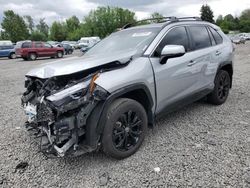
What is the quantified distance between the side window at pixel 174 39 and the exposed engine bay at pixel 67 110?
3.48 ft

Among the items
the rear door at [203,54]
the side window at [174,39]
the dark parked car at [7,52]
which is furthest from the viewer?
the dark parked car at [7,52]

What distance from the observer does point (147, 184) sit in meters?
2.77

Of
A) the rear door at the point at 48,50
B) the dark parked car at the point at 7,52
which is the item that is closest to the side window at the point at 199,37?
the rear door at the point at 48,50

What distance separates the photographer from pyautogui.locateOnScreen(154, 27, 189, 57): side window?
3729mm

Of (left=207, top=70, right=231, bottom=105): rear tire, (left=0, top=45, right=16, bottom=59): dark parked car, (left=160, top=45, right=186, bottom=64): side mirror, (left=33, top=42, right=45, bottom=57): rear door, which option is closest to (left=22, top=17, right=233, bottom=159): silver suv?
(left=160, top=45, right=186, bottom=64): side mirror

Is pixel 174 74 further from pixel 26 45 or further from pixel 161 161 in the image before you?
pixel 26 45

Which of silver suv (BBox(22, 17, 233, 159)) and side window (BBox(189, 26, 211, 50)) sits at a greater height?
side window (BBox(189, 26, 211, 50))

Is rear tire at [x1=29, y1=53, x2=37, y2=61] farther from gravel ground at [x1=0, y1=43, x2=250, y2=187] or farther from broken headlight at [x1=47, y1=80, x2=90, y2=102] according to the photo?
broken headlight at [x1=47, y1=80, x2=90, y2=102]

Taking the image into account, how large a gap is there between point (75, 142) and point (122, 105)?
727mm

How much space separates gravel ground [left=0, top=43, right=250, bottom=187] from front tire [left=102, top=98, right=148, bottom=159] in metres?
0.17

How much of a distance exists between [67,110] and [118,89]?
680 millimetres

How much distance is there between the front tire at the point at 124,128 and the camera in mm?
3007

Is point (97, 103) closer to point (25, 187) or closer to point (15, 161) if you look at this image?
point (25, 187)

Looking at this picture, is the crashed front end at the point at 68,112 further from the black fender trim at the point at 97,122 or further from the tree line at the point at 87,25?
the tree line at the point at 87,25
